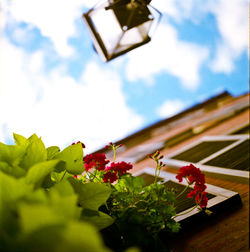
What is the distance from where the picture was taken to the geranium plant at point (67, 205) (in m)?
0.23

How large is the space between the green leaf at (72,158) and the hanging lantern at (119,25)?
1150mm

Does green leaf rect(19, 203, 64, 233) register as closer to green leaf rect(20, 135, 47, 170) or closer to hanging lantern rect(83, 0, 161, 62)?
green leaf rect(20, 135, 47, 170)

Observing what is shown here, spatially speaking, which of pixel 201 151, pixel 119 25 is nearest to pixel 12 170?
pixel 119 25

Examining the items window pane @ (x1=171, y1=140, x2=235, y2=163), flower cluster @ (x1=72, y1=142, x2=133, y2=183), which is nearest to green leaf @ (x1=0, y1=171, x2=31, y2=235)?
flower cluster @ (x1=72, y1=142, x2=133, y2=183)

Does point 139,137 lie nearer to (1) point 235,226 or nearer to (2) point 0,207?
(1) point 235,226

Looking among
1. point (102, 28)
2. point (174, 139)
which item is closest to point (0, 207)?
point (102, 28)

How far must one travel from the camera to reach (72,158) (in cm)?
58

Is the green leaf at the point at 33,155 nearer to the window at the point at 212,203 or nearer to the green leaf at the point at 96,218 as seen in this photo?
the green leaf at the point at 96,218

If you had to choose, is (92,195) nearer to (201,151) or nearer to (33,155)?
(33,155)

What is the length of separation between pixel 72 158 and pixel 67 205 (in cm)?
32

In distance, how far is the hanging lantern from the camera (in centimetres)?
150

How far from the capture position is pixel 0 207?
31cm

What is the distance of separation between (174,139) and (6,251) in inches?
137

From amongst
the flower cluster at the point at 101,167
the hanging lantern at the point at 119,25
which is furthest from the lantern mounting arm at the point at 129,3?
the flower cluster at the point at 101,167
